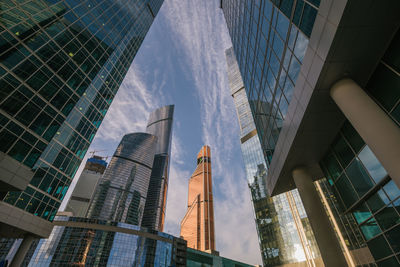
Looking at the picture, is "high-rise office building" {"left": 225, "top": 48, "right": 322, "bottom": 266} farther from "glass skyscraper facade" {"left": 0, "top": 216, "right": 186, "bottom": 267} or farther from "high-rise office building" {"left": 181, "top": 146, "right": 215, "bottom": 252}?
"high-rise office building" {"left": 181, "top": 146, "right": 215, "bottom": 252}

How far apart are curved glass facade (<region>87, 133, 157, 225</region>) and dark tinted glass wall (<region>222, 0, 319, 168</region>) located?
449ft

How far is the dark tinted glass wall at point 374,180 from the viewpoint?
798 centimetres

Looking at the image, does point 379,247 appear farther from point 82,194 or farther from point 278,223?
point 82,194

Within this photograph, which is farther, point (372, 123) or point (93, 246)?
point (93, 246)

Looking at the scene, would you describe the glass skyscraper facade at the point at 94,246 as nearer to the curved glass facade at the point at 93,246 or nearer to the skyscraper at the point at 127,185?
the curved glass facade at the point at 93,246

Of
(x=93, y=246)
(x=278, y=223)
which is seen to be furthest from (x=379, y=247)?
(x=93, y=246)

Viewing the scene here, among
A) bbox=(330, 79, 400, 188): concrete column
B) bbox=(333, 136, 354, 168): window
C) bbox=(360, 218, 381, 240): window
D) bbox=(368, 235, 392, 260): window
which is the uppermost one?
bbox=(333, 136, 354, 168): window

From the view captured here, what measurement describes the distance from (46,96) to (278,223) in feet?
233

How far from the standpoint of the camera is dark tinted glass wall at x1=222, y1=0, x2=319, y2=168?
9.92 metres

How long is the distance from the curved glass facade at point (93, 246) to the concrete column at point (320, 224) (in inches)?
2758

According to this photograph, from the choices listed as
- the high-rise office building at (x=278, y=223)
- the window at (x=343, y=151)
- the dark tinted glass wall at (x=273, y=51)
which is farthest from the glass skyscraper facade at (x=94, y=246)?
the window at (x=343, y=151)

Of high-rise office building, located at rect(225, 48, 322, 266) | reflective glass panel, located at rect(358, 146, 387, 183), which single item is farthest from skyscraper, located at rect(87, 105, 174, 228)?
reflective glass panel, located at rect(358, 146, 387, 183)

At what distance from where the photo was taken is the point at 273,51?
13.6 m

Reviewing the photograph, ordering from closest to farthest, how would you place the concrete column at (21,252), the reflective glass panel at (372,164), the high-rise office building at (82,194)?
the reflective glass panel at (372,164), the concrete column at (21,252), the high-rise office building at (82,194)
